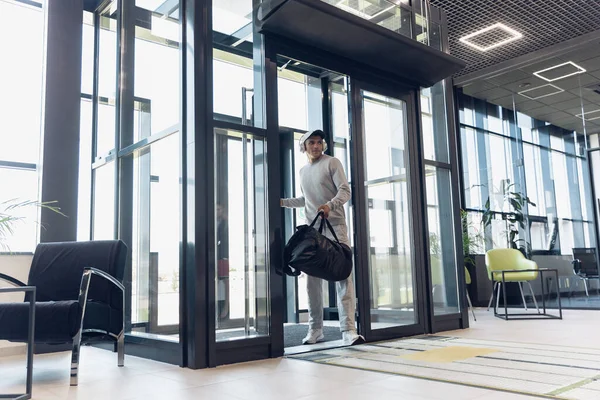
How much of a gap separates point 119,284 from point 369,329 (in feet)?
6.62

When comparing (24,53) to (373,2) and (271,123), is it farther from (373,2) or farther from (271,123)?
(373,2)

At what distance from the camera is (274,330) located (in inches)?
146

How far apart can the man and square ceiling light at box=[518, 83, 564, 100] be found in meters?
4.74

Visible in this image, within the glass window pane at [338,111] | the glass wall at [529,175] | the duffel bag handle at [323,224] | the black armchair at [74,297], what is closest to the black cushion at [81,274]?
the black armchair at [74,297]

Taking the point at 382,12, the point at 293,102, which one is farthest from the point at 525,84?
the point at 382,12

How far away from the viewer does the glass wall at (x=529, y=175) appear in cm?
736

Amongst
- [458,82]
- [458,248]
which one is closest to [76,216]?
[458,248]

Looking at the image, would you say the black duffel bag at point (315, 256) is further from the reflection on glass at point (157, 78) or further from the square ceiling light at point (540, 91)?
the square ceiling light at point (540, 91)

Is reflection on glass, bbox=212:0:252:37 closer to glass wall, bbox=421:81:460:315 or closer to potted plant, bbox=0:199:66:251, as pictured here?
potted plant, bbox=0:199:66:251

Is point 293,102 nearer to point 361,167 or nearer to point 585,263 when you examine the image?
point 361,167

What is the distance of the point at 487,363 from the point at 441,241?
2.07 metres

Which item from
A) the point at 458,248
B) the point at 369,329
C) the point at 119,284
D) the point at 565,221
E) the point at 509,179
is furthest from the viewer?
the point at 509,179

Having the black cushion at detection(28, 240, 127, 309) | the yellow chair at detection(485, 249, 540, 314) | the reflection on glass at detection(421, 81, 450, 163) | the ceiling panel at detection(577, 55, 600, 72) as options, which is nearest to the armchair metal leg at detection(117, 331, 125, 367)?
the black cushion at detection(28, 240, 127, 309)

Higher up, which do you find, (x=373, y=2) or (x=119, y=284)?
(x=373, y=2)
